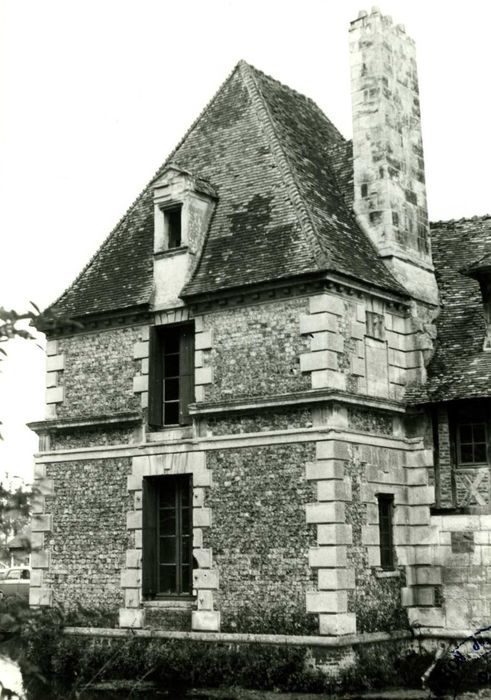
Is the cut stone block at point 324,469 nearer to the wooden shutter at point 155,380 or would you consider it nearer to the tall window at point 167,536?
the tall window at point 167,536

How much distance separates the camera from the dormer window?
1706cm

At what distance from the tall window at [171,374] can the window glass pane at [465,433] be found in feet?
14.8

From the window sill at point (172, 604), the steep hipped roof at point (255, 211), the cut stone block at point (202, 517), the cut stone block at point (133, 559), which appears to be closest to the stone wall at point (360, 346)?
the steep hipped roof at point (255, 211)

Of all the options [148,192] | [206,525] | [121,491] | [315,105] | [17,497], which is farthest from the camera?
[315,105]

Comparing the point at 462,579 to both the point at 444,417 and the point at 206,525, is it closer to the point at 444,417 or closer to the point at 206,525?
the point at 444,417

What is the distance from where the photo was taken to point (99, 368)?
56.4ft

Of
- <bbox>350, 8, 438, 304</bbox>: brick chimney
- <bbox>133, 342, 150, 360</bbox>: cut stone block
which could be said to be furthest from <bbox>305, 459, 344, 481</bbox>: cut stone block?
<bbox>350, 8, 438, 304</bbox>: brick chimney

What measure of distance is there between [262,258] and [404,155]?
3932 mm

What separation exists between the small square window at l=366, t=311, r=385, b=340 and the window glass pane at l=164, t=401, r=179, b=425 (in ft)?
11.6

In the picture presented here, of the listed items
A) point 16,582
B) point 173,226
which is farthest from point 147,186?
point 16,582

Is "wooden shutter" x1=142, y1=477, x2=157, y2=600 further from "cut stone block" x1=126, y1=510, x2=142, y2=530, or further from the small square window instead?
the small square window

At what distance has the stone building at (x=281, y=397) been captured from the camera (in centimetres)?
1465

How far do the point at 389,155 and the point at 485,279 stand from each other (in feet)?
9.70

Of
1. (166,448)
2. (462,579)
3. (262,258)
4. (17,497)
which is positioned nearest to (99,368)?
(166,448)
